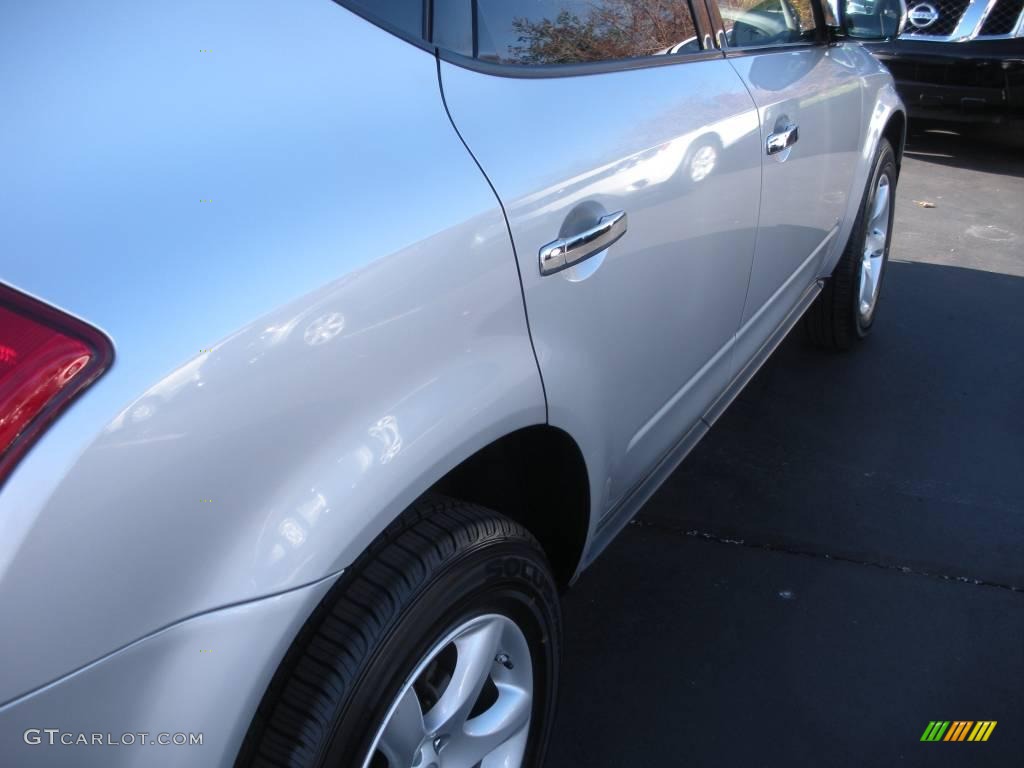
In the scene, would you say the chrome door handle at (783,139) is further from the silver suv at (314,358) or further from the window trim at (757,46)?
the silver suv at (314,358)

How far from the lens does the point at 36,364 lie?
0.96m

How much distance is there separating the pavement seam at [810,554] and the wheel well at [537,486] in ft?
3.00

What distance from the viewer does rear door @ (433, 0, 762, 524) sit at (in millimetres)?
1512

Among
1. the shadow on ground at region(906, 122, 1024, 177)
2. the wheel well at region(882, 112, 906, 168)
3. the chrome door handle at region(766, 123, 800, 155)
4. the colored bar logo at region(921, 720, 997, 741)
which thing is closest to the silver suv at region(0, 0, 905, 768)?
the chrome door handle at region(766, 123, 800, 155)

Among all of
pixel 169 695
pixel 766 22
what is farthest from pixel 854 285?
pixel 169 695

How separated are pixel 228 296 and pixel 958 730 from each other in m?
1.91

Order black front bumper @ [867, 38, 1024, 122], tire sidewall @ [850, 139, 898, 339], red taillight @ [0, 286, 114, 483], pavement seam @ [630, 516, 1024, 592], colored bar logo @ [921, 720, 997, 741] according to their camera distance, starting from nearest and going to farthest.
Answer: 1. red taillight @ [0, 286, 114, 483]
2. colored bar logo @ [921, 720, 997, 741]
3. pavement seam @ [630, 516, 1024, 592]
4. tire sidewall @ [850, 139, 898, 339]
5. black front bumper @ [867, 38, 1024, 122]

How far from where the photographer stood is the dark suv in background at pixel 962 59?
643 cm

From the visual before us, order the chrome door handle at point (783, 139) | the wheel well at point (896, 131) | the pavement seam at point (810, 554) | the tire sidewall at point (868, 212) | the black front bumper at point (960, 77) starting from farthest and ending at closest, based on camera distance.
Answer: the black front bumper at point (960, 77)
the wheel well at point (896, 131)
the tire sidewall at point (868, 212)
the pavement seam at point (810, 554)
the chrome door handle at point (783, 139)

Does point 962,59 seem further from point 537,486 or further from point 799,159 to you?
point 537,486

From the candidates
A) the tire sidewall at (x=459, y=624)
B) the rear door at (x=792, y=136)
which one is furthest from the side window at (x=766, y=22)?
the tire sidewall at (x=459, y=624)

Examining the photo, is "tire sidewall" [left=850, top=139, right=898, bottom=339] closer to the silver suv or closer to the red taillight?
the silver suv

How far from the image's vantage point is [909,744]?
2.13 meters
